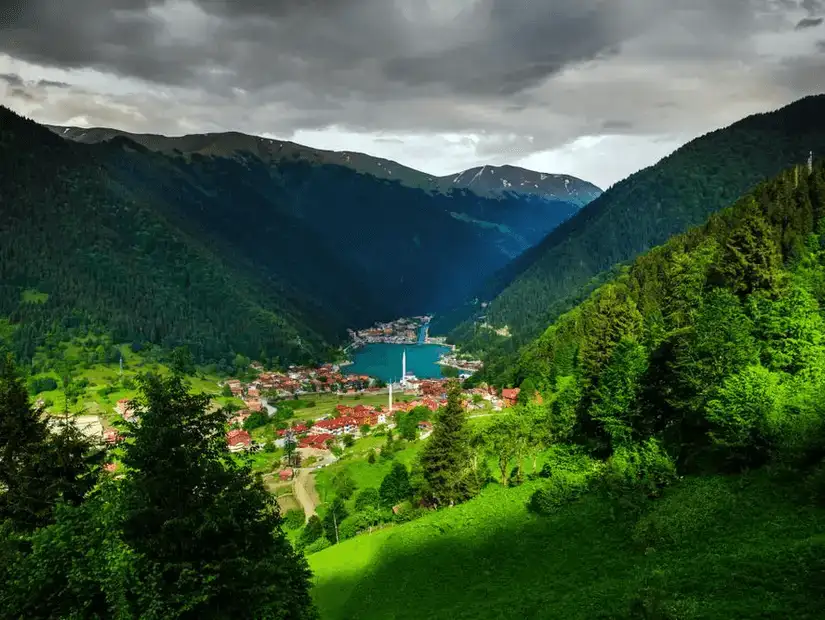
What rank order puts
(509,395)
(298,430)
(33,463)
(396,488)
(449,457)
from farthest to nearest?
(298,430), (509,395), (396,488), (449,457), (33,463)

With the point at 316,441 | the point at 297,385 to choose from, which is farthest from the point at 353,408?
the point at 297,385

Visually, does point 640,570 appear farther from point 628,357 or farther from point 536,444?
point 536,444

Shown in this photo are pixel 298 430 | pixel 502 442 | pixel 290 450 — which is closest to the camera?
pixel 502 442

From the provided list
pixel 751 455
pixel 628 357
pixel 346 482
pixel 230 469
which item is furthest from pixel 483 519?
pixel 346 482

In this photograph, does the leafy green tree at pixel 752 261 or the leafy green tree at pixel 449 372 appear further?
the leafy green tree at pixel 449 372

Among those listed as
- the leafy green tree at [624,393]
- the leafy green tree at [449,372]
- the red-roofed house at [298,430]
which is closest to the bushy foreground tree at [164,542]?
the leafy green tree at [624,393]

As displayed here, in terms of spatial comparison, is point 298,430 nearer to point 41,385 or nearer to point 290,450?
point 290,450

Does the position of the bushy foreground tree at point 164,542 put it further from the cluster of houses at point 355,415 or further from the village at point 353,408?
the cluster of houses at point 355,415

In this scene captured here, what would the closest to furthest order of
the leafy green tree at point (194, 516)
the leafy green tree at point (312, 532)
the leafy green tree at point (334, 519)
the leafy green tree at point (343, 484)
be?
the leafy green tree at point (194, 516) < the leafy green tree at point (334, 519) < the leafy green tree at point (312, 532) < the leafy green tree at point (343, 484)
